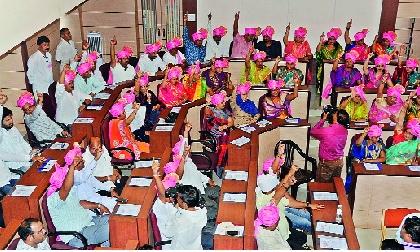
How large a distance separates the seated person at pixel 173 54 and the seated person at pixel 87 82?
4.10ft

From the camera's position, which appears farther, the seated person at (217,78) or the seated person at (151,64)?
the seated person at (151,64)

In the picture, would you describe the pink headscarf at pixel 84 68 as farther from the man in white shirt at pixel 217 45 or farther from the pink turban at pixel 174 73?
the man in white shirt at pixel 217 45

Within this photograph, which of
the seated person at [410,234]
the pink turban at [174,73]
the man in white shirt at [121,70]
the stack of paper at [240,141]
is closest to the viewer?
the seated person at [410,234]

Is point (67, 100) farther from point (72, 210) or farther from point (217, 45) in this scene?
point (217, 45)

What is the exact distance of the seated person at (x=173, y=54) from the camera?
29.6 feet

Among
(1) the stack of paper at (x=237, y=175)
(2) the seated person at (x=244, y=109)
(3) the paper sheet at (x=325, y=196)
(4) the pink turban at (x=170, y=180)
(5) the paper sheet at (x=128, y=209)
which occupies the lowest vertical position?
(3) the paper sheet at (x=325, y=196)

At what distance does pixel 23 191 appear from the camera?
17.5 feet

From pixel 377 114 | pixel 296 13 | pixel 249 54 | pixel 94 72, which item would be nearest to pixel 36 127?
pixel 94 72

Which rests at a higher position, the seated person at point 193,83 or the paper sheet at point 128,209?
the seated person at point 193,83

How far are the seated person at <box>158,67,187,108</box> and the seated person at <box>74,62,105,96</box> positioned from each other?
110 cm

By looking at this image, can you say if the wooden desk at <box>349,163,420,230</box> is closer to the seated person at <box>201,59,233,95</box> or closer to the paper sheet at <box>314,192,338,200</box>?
the paper sheet at <box>314,192,338,200</box>

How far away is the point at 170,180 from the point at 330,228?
5.25ft

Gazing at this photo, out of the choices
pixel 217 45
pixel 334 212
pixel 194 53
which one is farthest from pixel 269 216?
pixel 217 45

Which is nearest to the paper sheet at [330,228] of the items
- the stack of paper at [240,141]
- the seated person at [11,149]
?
the stack of paper at [240,141]
